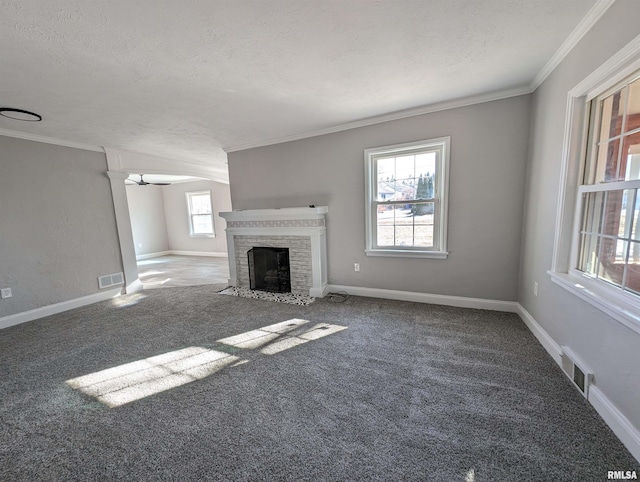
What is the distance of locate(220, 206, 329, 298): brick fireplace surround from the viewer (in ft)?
11.9

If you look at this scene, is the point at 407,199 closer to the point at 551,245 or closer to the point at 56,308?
the point at 551,245

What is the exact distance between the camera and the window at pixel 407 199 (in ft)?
9.96

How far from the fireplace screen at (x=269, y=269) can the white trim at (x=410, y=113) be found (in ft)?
5.56

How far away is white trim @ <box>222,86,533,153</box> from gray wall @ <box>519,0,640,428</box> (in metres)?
0.26

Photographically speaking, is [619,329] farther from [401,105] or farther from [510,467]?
[401,105]

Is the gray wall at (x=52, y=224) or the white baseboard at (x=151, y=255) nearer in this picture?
the gray wall at (x=52, y=224)

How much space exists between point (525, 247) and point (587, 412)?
160 centimetres

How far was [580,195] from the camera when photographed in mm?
1840

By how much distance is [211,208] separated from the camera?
7488mm

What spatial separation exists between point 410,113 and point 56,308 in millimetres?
5340

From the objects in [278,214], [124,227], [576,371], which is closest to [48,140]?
[124,227]

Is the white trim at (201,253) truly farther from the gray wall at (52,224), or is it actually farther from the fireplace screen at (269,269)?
the fireplace screen at (269,269)

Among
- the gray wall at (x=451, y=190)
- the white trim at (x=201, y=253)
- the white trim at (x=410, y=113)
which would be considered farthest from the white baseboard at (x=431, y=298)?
the white trim at (x=201, y=253)

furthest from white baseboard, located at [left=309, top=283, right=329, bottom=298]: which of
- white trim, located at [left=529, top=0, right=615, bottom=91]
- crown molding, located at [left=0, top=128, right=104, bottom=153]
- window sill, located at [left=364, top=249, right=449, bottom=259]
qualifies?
crown molding, located at [left=0, top=128, right=104, bottom=153]
